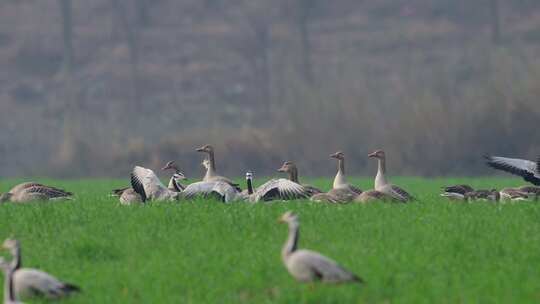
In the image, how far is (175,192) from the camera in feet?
67.0

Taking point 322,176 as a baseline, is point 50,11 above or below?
above

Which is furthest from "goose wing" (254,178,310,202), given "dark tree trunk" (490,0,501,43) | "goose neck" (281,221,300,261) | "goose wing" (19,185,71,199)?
"dark tree trunk" (490,0,501,43)

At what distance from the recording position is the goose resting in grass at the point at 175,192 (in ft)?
65.3

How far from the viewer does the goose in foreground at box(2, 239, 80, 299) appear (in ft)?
39.7

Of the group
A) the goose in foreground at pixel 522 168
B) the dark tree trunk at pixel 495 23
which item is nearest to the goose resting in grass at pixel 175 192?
the goose in foreground at pixel 522 168

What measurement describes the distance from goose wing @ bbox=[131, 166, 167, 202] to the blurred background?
85.4 ft

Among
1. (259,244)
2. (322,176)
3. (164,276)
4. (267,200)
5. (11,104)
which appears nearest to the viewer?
(164,276)

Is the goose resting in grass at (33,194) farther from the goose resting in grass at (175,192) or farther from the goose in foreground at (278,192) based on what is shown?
the goose in foreground at (278,192)

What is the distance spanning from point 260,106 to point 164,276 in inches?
2152

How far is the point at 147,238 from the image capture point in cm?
1516

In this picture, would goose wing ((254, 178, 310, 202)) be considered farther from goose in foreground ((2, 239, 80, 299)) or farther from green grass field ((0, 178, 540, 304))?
goose in foreground ((2, 239, 80, 299))

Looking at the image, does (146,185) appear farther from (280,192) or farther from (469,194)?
(469,194)

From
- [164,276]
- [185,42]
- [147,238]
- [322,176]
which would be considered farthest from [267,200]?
[185,42]

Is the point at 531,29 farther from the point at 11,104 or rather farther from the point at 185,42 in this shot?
the point at 11,104
